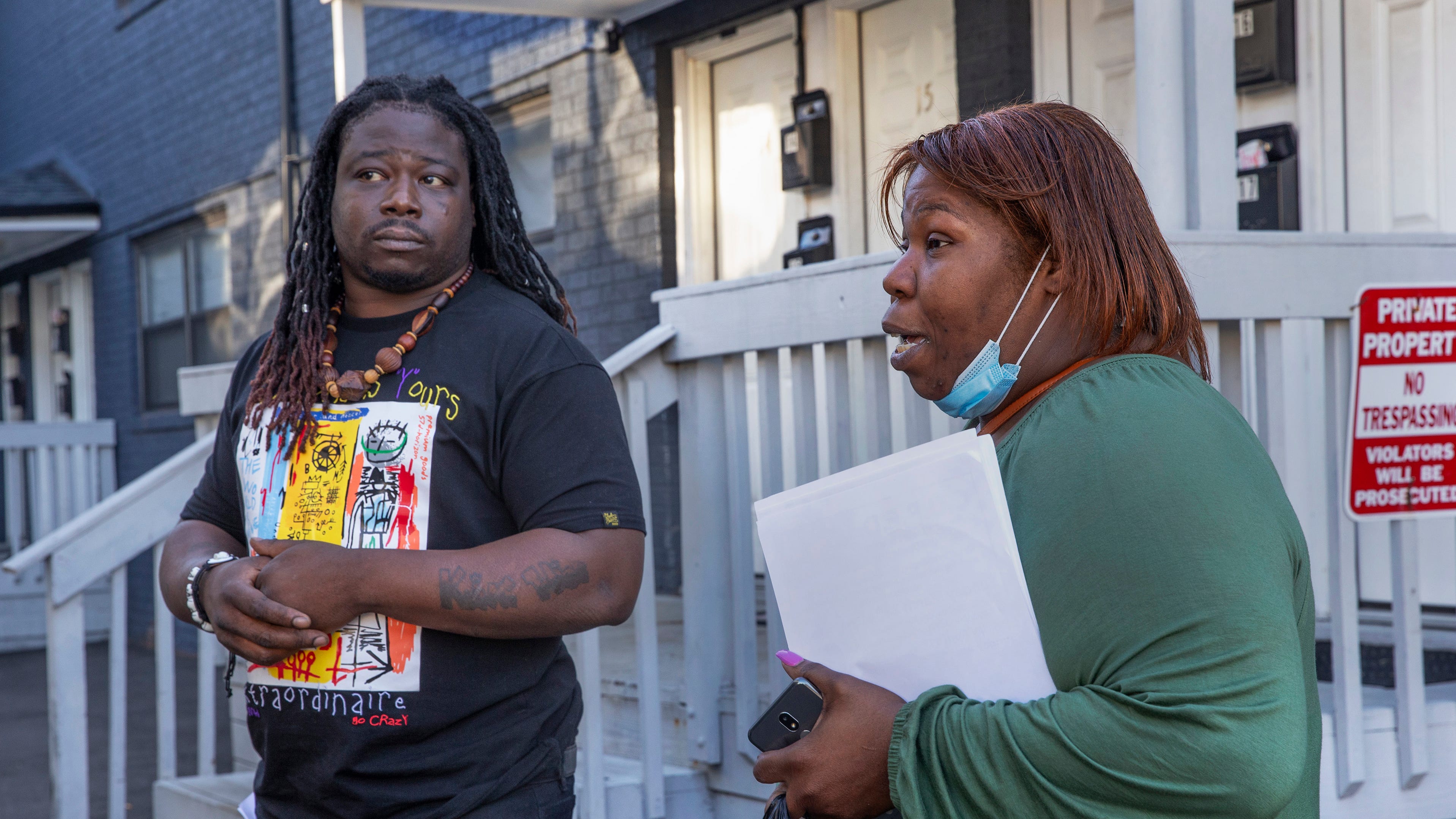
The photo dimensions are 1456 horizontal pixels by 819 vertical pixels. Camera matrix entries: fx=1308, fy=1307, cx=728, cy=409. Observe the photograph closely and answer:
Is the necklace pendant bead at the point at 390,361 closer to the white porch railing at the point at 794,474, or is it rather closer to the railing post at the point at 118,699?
the white porch railing at the point at 794,474

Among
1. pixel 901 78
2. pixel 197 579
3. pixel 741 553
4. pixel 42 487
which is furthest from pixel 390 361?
pixel 42 487

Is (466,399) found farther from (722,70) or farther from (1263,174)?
(722,70)

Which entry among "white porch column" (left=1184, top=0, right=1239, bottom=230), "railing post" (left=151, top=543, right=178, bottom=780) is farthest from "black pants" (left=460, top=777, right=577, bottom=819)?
"railing post" (left=151, top=543, right=178, bottom=780)

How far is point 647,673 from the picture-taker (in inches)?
136

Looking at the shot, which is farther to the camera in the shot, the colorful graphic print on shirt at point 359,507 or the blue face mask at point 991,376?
the colorful graphic print on shirt at point 359,507

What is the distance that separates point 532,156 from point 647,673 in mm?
4820

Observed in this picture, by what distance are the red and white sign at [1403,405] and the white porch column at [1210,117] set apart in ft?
1.37

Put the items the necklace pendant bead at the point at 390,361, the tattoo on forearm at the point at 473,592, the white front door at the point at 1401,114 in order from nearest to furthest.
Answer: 1. the tattoo on forearm at the point at 473,592
2. the necklace pendant bead at the point at 390,361
3. the white front door at the point at 1401,114

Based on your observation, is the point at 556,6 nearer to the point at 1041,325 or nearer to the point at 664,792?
the point at 664,792

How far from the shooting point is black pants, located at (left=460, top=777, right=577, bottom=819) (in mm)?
1881

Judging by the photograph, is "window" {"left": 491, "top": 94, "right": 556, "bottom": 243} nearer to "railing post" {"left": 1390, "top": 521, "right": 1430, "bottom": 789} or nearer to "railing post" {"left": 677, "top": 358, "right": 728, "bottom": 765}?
"railing post" {"left": 677, "top": 358, "right": 728, "bottom": 765}

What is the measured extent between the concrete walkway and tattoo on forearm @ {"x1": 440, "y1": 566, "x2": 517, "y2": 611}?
2506 millimetres

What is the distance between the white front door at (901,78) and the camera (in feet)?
18.1

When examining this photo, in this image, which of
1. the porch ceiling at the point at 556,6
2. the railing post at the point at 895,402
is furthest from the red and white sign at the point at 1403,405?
the porch ceiling at the point at 556,6
